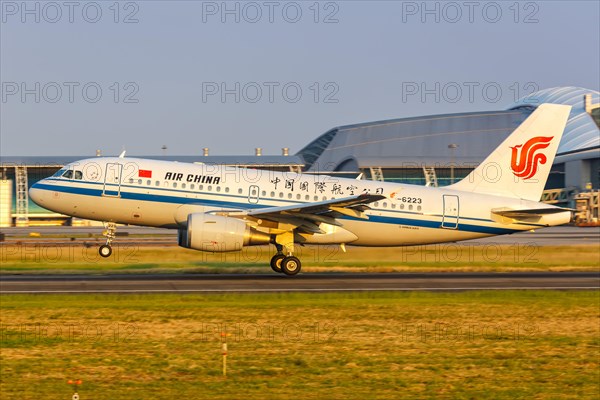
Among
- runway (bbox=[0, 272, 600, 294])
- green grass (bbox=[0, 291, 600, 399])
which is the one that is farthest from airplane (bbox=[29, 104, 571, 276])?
green grass (bbox=[0, 291, 600, 399])

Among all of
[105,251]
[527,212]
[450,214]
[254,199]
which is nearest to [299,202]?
[254,199]

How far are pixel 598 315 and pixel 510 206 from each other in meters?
12.5

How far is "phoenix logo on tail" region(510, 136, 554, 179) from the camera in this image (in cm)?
3525

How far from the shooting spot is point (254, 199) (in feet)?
107

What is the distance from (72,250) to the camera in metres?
45.0

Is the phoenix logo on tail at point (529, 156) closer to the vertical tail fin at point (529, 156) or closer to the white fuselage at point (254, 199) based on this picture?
the vertical tail fin at point (529, 156)

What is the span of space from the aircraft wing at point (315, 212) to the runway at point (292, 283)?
2.09 meters

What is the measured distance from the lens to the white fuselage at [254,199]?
106ft

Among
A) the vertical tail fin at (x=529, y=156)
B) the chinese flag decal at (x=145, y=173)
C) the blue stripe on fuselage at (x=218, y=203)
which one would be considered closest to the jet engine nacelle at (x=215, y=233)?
the blue stripe on fuselage at (x=218, y=203)

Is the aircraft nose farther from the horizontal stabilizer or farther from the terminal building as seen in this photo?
the terminal building

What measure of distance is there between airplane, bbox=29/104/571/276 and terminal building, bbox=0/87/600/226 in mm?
48341

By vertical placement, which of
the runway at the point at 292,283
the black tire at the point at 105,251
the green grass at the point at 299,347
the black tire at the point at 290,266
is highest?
the black tire at the point at 105,251

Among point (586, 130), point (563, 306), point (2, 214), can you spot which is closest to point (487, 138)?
point (586, 130)

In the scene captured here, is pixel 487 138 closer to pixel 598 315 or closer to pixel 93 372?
pixel 598 315
